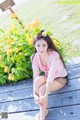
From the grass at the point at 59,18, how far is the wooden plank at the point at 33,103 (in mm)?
1366

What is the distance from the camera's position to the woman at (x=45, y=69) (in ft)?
8.79

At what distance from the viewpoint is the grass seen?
16.1 feet

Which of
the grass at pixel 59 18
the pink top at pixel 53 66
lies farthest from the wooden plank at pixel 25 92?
the grass at pixel 59 18

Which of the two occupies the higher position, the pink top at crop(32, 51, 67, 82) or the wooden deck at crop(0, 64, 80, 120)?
the pink top at crop(32, 51, 67, 82)

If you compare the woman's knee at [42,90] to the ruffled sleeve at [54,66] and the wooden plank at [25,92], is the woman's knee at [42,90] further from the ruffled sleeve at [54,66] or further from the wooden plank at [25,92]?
the wooden plank at [25,92]

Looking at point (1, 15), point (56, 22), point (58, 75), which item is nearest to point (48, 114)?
point (58, 75)

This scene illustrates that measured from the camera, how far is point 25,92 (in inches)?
133

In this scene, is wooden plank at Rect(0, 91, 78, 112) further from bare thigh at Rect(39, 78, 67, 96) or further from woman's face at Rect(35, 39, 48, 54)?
woman's face at Rect(35, 39, 48, 54)

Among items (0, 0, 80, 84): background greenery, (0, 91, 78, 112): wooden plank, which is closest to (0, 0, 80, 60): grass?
(0, 0, 80, 84): background greenery

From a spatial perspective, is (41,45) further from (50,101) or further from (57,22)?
(57,22)

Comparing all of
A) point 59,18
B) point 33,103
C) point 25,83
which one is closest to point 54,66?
point 33,103

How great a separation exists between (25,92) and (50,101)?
55 centimetres

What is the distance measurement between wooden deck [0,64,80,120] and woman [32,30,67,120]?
0.11 m

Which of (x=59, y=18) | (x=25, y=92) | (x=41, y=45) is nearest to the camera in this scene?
(x=41, y=45)
